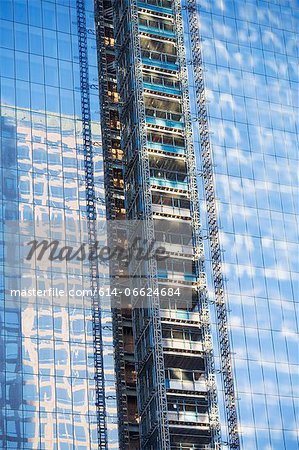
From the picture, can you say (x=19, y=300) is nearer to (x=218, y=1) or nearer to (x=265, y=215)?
(x=265, y=215)

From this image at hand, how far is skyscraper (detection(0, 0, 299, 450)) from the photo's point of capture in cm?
8588

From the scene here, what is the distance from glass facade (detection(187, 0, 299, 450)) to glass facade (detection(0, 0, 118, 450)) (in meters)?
10.7

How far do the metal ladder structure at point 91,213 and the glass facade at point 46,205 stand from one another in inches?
15.9

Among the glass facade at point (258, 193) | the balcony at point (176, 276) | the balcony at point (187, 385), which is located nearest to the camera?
the balcony at point (187, 385)

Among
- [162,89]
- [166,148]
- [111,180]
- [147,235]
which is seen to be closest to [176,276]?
[147,235]

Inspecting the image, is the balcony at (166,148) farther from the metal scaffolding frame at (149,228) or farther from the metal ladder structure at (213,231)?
the metal ladder structure at (213,231)

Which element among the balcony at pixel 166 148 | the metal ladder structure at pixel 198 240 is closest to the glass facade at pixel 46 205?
the balcony at pixel 166 148

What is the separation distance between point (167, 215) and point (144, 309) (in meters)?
8.52

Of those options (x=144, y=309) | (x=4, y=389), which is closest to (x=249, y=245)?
(x=144, y=309)

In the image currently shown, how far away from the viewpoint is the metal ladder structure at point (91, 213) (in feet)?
283

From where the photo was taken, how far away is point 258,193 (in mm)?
97812

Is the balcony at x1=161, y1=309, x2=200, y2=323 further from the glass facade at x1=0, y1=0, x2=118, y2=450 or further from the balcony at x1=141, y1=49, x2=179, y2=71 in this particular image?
the balcony at x1=141, y1=49, x2=179, y2=71

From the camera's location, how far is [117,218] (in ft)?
324

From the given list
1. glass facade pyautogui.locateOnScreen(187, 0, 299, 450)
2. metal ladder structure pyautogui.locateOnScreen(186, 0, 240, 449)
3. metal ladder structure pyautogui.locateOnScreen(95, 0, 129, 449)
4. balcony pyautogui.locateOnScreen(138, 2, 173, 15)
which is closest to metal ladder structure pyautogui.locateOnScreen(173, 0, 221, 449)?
metal ladder structure pyautogui.locateOnScreen(186, 0, 240, 449)
